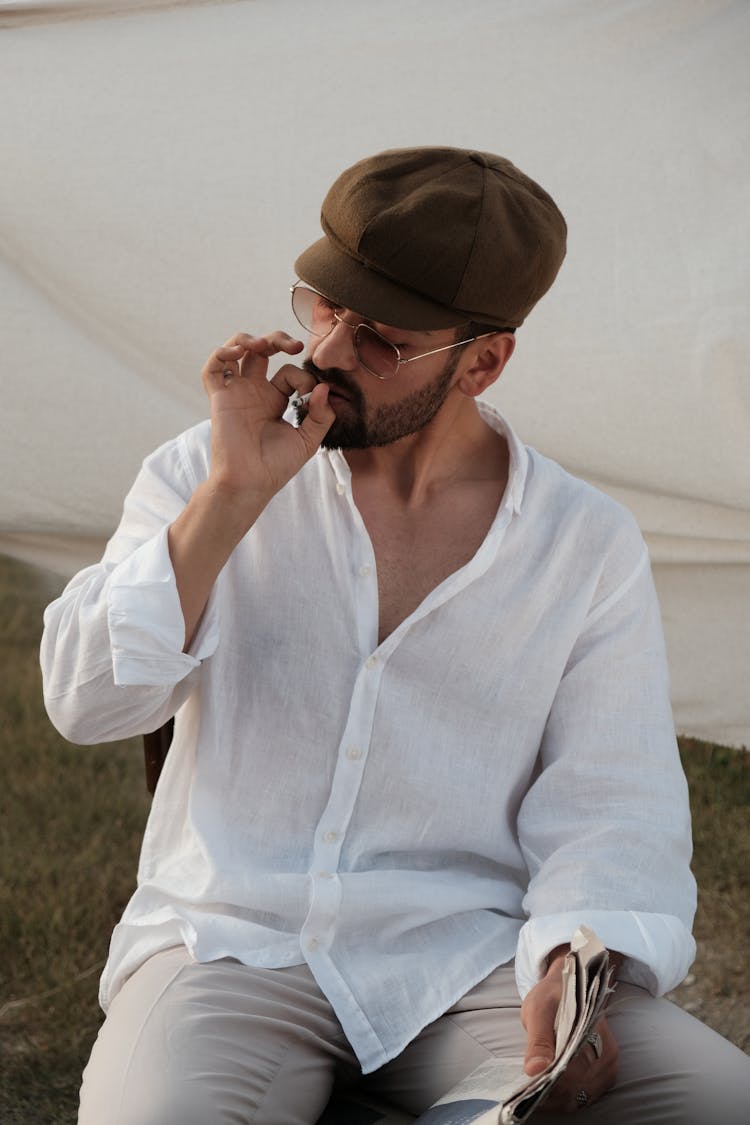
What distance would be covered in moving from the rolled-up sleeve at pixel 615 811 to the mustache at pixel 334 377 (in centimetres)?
45

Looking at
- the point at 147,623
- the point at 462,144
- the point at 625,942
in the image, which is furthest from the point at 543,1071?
the point at 462,144

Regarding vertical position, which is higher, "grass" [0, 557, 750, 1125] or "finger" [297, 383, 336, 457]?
"finger" [297, 383, 336, 457]

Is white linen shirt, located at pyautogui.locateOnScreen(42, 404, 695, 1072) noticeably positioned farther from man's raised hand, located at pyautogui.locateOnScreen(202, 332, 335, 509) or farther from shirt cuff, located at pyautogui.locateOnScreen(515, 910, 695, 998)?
man's raised hand, located at pyautogui.locateOnScreen(202, 332, 335, 509)

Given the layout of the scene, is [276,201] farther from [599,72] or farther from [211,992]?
[211,992]

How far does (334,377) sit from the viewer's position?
190 centimetres

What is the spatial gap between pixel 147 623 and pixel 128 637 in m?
0.03

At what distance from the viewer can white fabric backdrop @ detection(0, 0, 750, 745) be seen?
267 cm

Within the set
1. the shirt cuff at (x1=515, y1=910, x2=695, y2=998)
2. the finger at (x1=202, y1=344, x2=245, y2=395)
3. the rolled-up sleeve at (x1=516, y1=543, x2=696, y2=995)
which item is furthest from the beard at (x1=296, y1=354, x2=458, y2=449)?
the shirt cuff at (x1=515, y1=910, x2=695, y2=998)

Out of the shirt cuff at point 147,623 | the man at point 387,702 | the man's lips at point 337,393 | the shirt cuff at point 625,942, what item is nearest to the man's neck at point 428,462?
the man at point 387,702

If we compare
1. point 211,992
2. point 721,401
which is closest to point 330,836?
point 211,992

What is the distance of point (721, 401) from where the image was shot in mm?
2672

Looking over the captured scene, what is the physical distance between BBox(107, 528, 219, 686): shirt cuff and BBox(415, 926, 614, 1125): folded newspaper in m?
0.56

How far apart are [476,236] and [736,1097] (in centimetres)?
106

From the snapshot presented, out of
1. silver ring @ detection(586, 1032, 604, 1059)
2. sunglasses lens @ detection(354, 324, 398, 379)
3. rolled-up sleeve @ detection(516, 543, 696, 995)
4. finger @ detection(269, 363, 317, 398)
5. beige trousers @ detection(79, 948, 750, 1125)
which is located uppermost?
sunglasses lens @ detection(354, 324, 398, 379)
